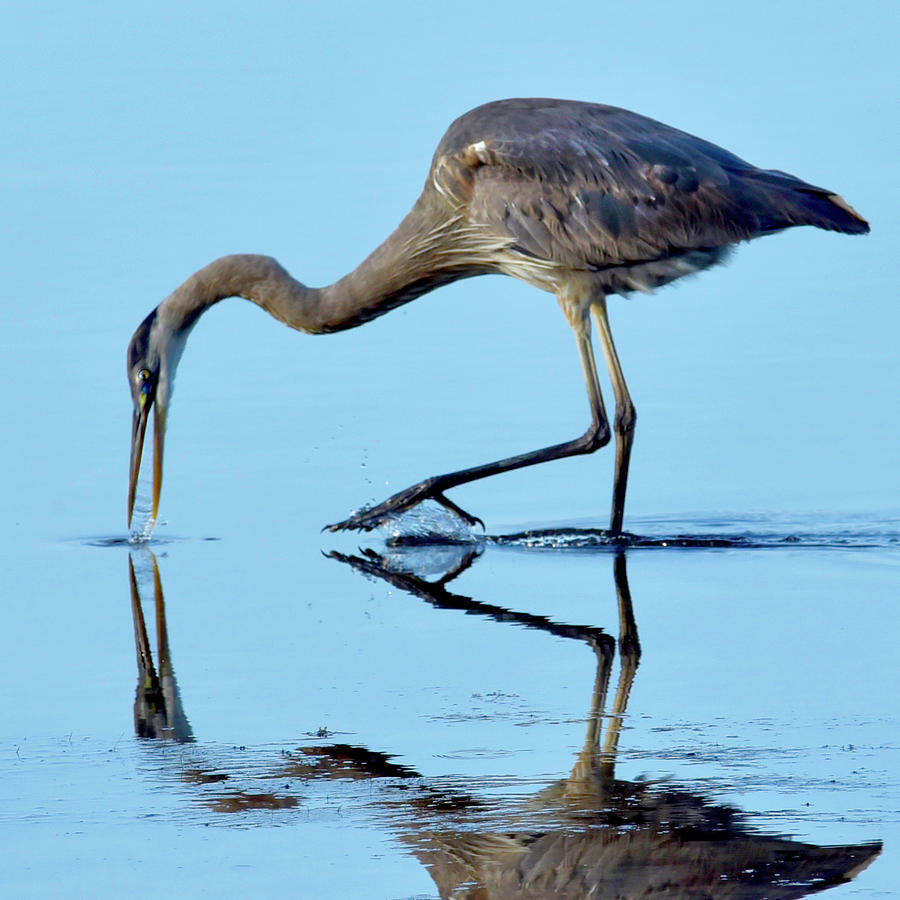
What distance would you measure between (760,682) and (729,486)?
309cm

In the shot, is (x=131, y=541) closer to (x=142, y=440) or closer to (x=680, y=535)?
(x=142, y=440)

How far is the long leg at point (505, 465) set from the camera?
7844 mm

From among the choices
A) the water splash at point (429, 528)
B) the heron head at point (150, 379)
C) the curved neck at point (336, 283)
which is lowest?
the water splash at point (429, 528)

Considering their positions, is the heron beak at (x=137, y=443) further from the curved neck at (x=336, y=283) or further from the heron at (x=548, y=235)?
the curved neck at (x=336, y=283)

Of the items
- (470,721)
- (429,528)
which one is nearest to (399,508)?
(429,528)

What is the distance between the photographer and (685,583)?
6.91m

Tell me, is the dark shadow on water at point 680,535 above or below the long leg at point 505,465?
below

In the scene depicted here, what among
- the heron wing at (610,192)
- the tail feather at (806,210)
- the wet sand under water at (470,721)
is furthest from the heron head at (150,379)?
the tail feather at (806,210)

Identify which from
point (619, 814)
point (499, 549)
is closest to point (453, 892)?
point (619, 814)

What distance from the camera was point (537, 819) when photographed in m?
4.27

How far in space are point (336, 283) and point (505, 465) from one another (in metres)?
1.26

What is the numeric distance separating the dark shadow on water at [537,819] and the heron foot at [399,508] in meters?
2.43

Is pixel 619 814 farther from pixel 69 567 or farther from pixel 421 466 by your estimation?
pixel 421 466

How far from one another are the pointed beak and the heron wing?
181 centimetres
